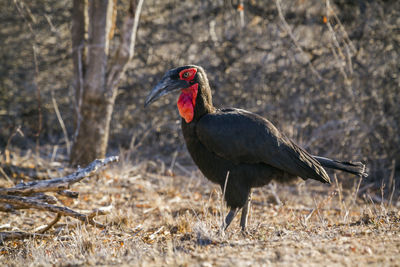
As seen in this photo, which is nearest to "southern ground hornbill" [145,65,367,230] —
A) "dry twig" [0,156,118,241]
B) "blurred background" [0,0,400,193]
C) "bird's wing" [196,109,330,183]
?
"bird's wing" [196,109,330,183]

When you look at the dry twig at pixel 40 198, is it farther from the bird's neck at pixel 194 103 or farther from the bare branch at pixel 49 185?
the bird's neck at pixel 194 103

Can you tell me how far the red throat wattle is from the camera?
3957 millimetres

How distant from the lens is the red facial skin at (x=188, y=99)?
3959 millimetres

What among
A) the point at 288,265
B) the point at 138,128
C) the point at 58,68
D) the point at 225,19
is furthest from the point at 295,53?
the point at 288,265

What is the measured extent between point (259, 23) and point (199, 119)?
489 cm

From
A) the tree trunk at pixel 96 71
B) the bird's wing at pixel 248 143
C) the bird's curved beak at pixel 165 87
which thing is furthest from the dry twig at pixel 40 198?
the tree trunk at pixel 96 71

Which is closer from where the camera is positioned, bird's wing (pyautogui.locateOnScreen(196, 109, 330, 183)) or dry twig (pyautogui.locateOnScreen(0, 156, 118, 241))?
bird's wing (pyautogui.locateOnScreen(196, 109, 330, 183))

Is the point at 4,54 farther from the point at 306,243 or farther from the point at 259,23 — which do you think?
the point at 306,243

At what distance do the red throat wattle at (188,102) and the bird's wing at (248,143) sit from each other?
15 cm

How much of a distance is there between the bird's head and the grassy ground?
95 cm

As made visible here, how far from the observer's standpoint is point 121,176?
260 inches

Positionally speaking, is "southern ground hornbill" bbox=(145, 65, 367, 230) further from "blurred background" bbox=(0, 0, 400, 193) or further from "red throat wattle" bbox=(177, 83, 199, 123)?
"blurred background" bbox=(0, 0, 400, 193)

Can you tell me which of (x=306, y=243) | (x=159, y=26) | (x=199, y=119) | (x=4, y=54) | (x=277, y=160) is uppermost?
(x=159, y=26)

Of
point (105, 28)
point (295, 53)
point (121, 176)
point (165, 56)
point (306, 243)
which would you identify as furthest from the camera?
point (165, 56)
